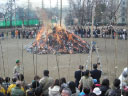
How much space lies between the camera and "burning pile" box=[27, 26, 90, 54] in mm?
11719

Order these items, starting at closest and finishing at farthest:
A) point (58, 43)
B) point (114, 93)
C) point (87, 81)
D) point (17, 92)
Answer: point (114, 93), point (17, 92), point (87, 81), point (58, 43)

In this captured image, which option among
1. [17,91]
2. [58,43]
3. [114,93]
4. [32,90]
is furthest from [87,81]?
[58,43]

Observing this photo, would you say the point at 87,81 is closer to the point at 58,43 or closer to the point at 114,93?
the point at 114,93

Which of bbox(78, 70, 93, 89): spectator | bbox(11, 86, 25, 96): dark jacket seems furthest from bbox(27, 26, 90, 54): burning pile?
bbox(11, 86, 25, 96): dark jacket

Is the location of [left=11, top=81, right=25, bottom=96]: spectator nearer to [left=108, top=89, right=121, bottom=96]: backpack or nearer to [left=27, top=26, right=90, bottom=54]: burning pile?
[left=108, top=89, right=121, bottom=96]: backpack

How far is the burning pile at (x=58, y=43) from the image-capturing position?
11719 millimetres

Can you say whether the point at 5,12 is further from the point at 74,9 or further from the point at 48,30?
the point at 48,30

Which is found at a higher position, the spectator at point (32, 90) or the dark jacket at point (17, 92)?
the spectator at point (32, 90)

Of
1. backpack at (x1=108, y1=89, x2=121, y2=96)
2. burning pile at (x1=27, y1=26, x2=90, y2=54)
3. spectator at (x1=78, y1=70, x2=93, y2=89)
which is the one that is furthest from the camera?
burning pile at (x1=27, y1=26, x2=90, y2=54)

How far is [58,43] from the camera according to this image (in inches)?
472

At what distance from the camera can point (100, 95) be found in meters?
3.60

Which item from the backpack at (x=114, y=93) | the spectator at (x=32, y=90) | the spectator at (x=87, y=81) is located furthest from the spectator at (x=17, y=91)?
the backpack at (x=114, y=93)

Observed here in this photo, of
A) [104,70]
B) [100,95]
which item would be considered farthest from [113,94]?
[104,70]

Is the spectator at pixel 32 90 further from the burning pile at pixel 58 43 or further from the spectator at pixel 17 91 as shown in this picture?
the burning pile at pixel 58 43
